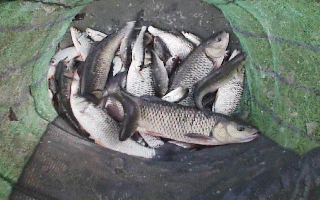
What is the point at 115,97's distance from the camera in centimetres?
246

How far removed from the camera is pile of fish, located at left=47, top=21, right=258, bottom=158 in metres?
2.41

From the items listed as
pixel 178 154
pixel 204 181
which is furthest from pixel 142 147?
pixel 204 181

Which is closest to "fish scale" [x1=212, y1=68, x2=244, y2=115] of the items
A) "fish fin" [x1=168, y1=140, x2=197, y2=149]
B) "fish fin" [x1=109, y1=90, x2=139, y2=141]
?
"fish fin" [x1=168, y1=140, x2=197, y2=149]

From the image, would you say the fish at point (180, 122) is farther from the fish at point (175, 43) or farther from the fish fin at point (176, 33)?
the fish fin at point (176, 33)

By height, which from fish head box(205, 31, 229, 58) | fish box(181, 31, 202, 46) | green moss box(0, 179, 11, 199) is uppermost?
fish head box(205, 31, 229, 58)

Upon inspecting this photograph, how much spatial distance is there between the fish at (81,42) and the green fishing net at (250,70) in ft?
0.24

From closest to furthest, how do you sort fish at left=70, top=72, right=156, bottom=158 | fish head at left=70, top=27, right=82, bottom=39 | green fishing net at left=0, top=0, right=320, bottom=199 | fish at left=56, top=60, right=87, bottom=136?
1. green fishing net at left=0, top=0, right=320, bottom=199
2. fish at left=70, top=72, right=156, bottom=158
3. fish at left=56, top=60, right=87, bottom=136
4. fish head at left=70, top=27, right=82, bottom=39

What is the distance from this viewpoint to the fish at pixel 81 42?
108 inches

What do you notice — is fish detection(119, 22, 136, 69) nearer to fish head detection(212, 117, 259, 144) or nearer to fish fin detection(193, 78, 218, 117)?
fish fin detection(193, 78, 218, 117)

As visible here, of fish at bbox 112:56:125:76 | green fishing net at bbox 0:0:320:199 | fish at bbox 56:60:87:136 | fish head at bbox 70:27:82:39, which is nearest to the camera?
green fishing net at bbox 0:0:320:199

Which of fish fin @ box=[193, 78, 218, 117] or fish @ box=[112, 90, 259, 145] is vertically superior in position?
fish fin @ box=[193, 78, 218, 117]

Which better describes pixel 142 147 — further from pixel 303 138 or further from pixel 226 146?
pixel 303 138

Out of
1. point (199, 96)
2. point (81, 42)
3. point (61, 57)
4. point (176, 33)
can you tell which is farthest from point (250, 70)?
point (61, 57)

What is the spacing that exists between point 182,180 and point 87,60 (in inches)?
34.0
